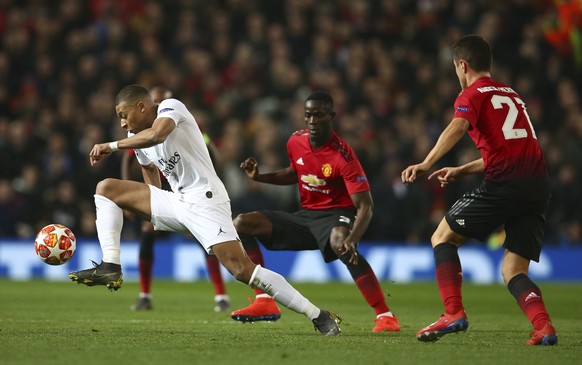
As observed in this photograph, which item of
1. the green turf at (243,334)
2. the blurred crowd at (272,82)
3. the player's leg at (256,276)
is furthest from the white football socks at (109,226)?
the blurred crowd at (272,82)

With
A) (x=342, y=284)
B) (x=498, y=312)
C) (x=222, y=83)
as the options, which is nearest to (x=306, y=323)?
(x=498, y=312)

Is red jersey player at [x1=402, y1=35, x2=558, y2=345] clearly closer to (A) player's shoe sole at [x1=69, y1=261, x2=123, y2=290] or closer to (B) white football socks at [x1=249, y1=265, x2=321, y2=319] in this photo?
(B) white football socks at [x1=249, y1=265, x2=321, y2=319]

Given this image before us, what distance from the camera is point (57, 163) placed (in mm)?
15977

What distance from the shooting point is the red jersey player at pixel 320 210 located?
8.17 m

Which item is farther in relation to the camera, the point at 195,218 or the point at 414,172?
the point at 195,218

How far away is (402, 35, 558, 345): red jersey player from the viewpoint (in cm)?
692

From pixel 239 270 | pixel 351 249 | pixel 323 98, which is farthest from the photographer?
pixel 323 98

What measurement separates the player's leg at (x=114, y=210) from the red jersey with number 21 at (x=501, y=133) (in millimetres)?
2427

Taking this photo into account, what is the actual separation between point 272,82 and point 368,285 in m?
9.50

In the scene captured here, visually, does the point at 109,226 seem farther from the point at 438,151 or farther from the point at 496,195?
the point at 496,195

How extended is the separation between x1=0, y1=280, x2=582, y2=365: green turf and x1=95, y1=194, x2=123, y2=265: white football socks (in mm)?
621

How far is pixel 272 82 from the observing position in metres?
17.4

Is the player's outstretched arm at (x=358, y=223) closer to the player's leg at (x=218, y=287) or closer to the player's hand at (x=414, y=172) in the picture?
the player's hand at (x=414, y=172)

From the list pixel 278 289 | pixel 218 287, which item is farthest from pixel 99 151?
pixel 218 287
